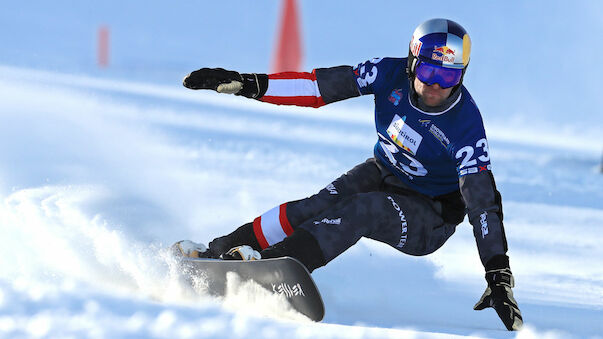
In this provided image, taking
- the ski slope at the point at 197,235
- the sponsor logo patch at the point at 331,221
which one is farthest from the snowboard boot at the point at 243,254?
the sponsor logo patch at the point at 331,221

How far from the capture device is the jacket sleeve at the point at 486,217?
3.62 meters

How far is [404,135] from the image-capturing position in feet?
13.0

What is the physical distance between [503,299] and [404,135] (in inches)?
35.4

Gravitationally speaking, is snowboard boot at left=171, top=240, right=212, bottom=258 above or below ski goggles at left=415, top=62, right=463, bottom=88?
below

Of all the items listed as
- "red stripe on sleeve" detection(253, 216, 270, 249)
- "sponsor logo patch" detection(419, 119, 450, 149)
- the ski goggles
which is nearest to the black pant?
"red stripe on sleeve" detection(253, 216, 270, 249)

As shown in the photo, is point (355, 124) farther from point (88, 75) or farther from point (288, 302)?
Result: point (288, 302)

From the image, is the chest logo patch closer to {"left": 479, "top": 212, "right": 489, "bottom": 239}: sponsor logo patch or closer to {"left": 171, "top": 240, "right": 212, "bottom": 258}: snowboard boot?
{"left": 479, "top": 212, "right": 489, "bottom": 239}: sponsor logo patch

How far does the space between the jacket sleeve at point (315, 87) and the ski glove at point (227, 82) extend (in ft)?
0.16

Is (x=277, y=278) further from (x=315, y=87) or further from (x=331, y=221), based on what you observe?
(x=315, y=87)

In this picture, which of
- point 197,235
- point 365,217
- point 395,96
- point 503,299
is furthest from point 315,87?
point 197,235

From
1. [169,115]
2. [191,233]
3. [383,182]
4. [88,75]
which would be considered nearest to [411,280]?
[383,182]

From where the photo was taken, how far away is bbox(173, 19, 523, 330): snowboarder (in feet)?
11.8

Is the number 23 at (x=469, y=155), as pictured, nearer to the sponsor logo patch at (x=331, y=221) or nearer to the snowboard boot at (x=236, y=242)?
the sponsor logo patch at (x=331, y=221)

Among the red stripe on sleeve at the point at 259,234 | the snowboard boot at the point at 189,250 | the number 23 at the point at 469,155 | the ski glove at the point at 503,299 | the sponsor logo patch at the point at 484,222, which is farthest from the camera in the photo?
the red stripe on sleeve at the point at 259,234
